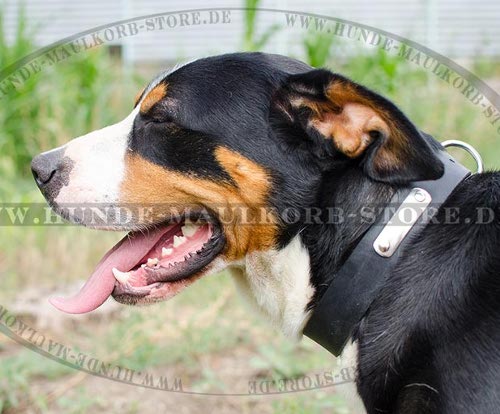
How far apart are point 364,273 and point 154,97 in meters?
1.10

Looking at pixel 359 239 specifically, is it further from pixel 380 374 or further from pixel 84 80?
pixel 84 80

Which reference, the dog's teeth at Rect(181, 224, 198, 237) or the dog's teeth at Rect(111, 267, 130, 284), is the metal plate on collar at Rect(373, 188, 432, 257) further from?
the dog's teeth at Rect(111, 267, 130, 284)

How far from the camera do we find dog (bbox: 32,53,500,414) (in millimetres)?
2445

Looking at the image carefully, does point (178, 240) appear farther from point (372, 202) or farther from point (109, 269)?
point (372, 202)

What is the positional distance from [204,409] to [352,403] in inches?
50.0

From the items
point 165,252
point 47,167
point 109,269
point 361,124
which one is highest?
point 361,124

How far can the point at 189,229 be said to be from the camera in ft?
9.95

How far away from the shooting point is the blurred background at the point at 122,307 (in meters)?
3.85

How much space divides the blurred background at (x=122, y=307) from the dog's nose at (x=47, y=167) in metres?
1.00

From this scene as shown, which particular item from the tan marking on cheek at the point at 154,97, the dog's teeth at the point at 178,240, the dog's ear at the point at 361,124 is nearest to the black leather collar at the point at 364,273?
the dog's ear at the point at 361,124

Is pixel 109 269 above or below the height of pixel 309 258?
below

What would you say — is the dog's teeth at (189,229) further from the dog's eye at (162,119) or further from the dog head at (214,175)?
the dog's eye at (162,119)

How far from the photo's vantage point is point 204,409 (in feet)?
12.4

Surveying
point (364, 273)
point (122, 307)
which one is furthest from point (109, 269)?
point (122, 307)
